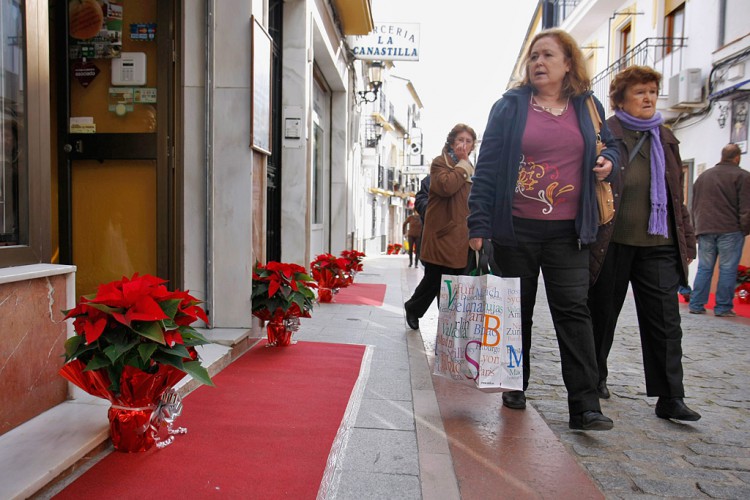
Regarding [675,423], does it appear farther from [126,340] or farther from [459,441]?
[126,340]

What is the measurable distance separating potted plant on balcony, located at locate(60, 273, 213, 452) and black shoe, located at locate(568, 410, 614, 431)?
178 centimetres

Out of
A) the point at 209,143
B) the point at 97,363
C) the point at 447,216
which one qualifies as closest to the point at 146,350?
the point at 97,363

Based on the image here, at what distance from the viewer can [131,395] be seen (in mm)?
2736

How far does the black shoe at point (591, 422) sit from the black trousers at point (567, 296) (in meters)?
0.03

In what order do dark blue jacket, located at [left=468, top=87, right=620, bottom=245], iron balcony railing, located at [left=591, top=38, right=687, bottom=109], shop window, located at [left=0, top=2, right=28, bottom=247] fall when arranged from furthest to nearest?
iron balcony railing, located at [left=591, top=38, right=687, bottom=109], dark blue jacket, located at [left=468, top=87, right=620, bottom=245], shop window, located at [left=0, top=2, right=28, bottom=247]

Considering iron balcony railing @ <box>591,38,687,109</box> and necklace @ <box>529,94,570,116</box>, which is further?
iron balcony railing @ <box>591,38,687,109</box>

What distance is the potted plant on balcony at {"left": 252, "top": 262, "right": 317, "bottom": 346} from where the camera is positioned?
4.99m

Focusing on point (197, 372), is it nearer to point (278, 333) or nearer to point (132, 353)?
point (132, 353)

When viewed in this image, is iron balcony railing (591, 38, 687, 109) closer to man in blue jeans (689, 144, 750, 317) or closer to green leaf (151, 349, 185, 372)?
man in blue jeans (689, 144, 750, 317)

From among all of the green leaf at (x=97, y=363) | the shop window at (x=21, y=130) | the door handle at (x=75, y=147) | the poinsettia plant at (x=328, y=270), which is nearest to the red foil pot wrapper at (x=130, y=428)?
the green leaf at (x=97, y=363)

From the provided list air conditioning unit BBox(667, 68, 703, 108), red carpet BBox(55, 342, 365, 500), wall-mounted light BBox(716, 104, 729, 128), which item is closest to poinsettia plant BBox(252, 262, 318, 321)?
red carpet BBox(55, 342, 365, 500)

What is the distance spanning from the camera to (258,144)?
5.24 meters

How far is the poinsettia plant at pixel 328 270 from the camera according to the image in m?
A: 8.38

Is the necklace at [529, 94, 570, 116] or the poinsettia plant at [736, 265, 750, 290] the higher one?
the necklace at [529, 94, 570, 116]
